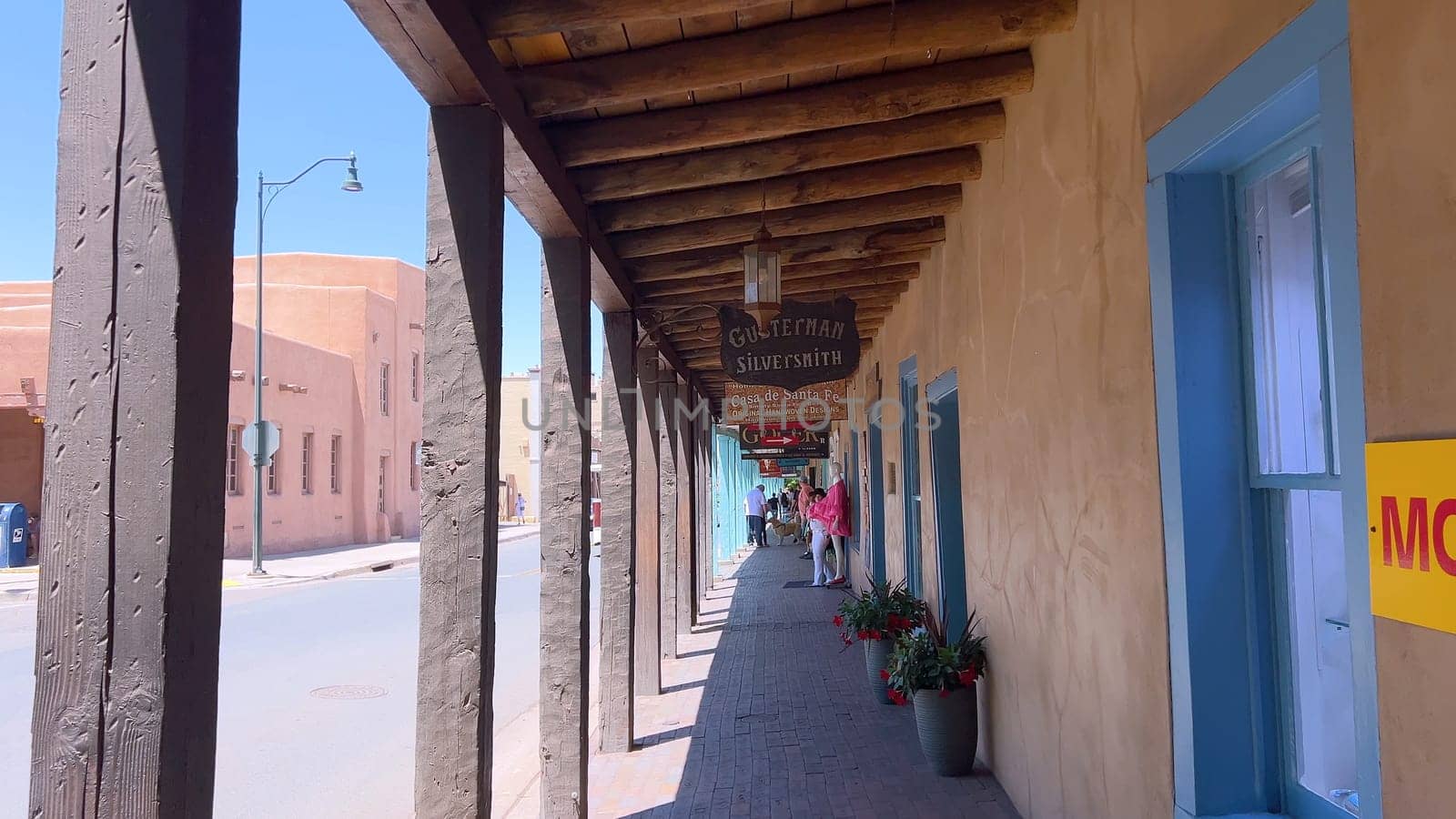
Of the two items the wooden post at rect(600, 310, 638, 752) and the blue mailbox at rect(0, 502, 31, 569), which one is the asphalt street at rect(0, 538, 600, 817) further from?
the blue mailbox at rect(0, 502, 31, 569)

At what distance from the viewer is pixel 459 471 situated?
2969mm

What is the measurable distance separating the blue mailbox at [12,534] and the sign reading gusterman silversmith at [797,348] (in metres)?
18.0

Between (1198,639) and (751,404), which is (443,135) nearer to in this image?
(1198,639)

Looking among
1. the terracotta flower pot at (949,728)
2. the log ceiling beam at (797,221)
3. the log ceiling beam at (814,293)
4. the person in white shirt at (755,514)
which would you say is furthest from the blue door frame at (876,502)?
the person in white shirt at (755,514)

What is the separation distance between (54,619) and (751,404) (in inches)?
358

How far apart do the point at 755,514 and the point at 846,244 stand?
17186 millimetres

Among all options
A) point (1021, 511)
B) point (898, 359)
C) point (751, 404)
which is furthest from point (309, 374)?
point (1021, 511)

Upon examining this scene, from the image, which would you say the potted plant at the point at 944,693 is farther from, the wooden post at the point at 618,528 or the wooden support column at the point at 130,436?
the wooden support column at the point at 130,436

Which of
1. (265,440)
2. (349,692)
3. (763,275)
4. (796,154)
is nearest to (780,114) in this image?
(796,154)

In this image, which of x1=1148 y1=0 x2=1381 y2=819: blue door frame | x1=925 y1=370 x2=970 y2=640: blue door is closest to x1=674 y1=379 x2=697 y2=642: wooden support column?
x1=925 y1=370 x2=970 y2=640: blue door

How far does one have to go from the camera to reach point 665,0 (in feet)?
10.1

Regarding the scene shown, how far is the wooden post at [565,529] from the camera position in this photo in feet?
14.2

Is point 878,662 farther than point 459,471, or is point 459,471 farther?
point 878,662

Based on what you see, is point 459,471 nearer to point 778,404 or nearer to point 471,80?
point 471,80
